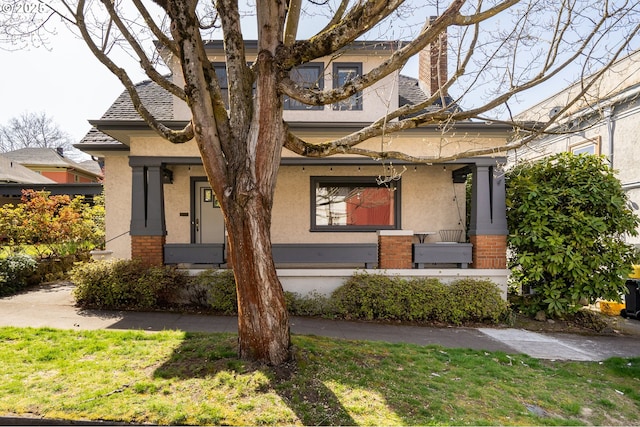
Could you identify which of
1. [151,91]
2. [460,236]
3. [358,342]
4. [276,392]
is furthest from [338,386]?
[151,91]

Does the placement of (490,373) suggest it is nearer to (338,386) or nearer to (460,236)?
(338,386)

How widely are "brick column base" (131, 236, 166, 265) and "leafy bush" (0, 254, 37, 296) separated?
3373mm

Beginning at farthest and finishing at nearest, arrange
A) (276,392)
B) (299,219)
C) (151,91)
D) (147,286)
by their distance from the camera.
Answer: (151,91)
(299,219)
(147,286)
(276,392)

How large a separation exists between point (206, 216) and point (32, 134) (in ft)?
152

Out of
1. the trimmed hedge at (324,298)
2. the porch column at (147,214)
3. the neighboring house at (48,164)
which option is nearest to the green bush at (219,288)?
the trimmed hedge at (324,298)

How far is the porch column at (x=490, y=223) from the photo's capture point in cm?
821

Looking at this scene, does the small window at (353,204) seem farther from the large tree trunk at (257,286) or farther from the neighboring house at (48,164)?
the neighboring house at (48,164)

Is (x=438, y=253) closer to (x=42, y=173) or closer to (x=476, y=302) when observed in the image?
(x=476, y=302)

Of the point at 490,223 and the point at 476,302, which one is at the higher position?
the point at 490,223

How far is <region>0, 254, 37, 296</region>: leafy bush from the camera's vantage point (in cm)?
845

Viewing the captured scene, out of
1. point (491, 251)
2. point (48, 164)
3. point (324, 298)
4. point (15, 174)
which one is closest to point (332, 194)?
point (324, 298)

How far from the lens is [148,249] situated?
7992 mm

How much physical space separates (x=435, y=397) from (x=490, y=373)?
1298 mm

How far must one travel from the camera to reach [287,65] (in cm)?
422
